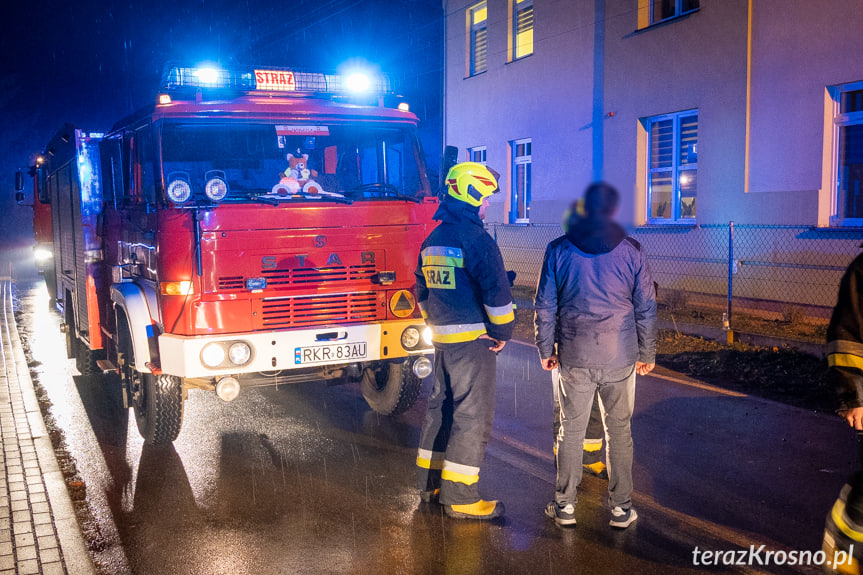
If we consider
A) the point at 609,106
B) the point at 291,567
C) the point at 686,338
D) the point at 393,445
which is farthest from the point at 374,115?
the point at 609,106

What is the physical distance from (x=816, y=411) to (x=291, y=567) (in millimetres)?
4832

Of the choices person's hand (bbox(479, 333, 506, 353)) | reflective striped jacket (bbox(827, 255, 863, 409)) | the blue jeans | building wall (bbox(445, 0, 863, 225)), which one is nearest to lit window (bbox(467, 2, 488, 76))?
building wall (bbox(445, 0, 863, 225))

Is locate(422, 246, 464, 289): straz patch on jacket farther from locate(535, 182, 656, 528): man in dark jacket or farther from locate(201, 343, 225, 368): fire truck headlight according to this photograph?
locate(201, 343, 225, 368): fire truck headlight

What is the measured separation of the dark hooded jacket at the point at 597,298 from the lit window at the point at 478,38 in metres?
14.7

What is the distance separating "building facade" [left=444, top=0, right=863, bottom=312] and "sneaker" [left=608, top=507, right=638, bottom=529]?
11.3 ft

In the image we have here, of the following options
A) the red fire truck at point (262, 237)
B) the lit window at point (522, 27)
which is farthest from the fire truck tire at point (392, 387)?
A: the lit window at point (522, 27)

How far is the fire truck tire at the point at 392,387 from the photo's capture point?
264 inches

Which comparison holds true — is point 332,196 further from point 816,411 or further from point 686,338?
point 686,338

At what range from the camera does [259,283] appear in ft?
18.0

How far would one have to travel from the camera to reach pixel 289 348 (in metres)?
5.59

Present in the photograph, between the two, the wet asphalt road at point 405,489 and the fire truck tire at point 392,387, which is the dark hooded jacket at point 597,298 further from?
the fire truck tire at point 392,387

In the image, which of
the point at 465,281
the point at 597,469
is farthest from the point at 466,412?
the point at 597,469

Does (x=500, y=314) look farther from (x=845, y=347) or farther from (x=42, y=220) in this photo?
(x=42, y=220)

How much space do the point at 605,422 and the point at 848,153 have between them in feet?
25.2
